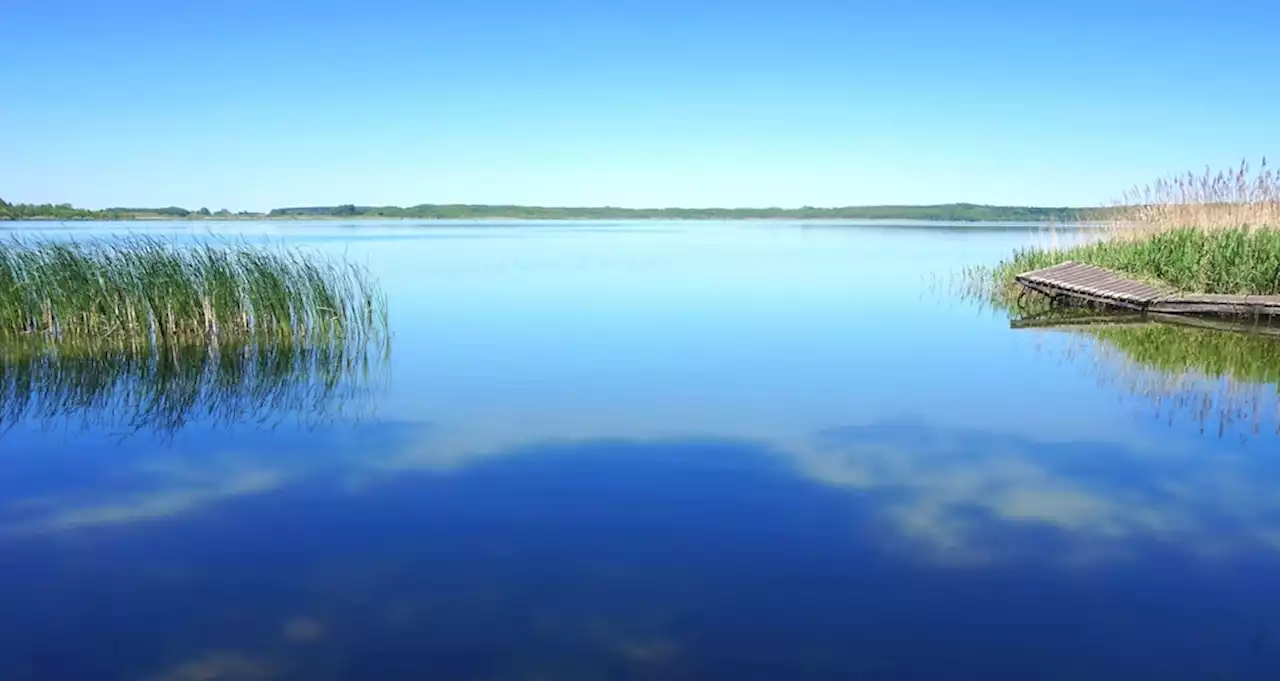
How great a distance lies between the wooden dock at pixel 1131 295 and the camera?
38.4ft

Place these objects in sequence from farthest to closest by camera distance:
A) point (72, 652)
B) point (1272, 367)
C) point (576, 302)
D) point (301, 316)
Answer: point (576, 302)
point (301, 316)
point (1272, 367)
point (72, 652)

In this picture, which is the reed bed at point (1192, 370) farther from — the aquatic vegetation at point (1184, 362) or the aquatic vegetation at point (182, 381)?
the aquatic vegetation at point (182, 381)

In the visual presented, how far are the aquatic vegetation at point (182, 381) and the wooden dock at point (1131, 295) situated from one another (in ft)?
31.2

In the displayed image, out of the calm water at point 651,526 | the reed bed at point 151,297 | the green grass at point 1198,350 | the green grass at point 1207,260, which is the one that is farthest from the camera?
the green grass at point 1207,260

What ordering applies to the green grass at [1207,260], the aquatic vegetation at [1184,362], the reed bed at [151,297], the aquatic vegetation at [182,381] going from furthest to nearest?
the green grass at [1207,260]
the reed bed at [151,297]
the aquatic vegetation at [182,381]
the aquatic vegetation at [1184,362]

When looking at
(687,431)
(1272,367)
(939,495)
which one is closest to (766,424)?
(687,431)

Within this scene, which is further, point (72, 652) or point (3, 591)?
point (3, 591)

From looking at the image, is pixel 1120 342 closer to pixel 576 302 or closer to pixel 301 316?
pixel 576 302

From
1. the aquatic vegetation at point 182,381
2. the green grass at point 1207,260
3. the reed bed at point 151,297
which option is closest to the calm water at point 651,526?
the aquatic vegetation at point 182,381

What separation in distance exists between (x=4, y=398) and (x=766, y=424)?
6.16 m

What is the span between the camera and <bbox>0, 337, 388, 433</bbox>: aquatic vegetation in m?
7.03

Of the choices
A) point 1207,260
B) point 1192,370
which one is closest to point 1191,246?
point 1207,260

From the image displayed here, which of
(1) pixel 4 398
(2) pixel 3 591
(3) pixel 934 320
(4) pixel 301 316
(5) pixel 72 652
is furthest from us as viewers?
Answer: (3) pixel 934 320

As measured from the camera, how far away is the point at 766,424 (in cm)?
664
